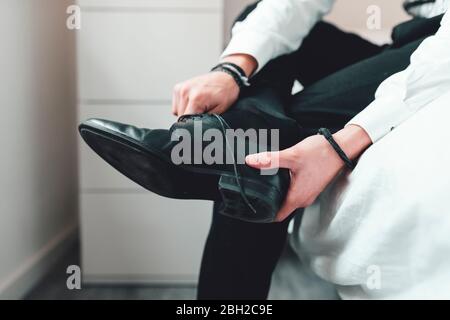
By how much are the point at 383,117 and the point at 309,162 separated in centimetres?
10

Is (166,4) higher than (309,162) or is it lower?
higher

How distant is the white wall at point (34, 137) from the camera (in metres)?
0.87

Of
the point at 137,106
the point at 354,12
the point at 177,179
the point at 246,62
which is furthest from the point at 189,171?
the point at 354,12

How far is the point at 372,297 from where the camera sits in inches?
19.2

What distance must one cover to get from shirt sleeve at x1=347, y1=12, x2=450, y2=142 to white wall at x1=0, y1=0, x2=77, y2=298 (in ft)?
2.38

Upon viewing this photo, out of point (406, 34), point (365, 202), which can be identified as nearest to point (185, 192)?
point (365, 202)

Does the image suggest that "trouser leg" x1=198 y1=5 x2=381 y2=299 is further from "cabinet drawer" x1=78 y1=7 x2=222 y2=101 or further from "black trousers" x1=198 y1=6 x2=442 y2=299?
"cabinet drawer" x1=78 y1=7 x2=222 y2=101

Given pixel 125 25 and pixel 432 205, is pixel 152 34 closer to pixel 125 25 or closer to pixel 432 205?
pixel 125 25

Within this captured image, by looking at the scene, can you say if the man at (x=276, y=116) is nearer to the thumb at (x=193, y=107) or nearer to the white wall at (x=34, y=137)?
the thumb at (x=193, y=107)

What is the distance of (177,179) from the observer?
0.46m

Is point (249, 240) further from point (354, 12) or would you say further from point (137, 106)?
point (354, 12)

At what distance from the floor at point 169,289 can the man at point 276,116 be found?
1.31ft

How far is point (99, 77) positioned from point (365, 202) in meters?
0.74

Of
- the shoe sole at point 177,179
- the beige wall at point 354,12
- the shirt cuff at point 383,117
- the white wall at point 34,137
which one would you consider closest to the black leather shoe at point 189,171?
the shoe sole at point 177,179
